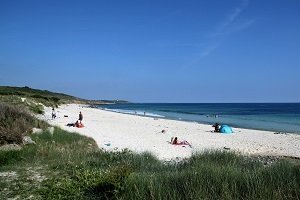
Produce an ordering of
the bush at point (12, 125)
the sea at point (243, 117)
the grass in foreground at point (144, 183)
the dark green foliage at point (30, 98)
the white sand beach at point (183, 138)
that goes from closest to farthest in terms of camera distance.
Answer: the grass in foreground at point (144, 183), the bush at point (12, 125), the white sand beach at point (183, 138), the dark green foliage at point (30, 98), the sea at point (243, 117)

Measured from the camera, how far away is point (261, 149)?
21750 millimetres

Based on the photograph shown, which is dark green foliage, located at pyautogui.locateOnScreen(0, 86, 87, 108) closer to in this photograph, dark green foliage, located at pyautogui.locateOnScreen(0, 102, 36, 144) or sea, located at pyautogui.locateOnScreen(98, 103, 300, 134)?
sea, located at pyautogui.locateOnScreen(98, 103, 300, 134)

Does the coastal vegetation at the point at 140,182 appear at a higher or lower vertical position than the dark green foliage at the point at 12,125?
lower

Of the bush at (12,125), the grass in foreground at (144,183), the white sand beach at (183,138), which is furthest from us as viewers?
the white sand beach at (183,138)

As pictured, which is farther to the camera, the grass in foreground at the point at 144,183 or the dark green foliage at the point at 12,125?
the dark green foliage at the point at 12,125

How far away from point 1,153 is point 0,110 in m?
5.40

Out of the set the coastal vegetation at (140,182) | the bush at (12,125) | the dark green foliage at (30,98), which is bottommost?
the coastal vegetation at (140,182)

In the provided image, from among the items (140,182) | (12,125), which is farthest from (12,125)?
(140,182)

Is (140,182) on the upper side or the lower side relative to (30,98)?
lower

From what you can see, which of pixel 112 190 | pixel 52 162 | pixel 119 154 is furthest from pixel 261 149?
pixel 112 190

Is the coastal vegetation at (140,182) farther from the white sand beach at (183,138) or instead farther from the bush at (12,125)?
the white sand beach at (183,138)

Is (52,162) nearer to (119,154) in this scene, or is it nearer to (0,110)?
(119,154)

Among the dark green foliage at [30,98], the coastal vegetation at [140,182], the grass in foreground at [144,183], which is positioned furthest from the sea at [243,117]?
the grass in foreground at [144,183]

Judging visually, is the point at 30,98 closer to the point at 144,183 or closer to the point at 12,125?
the point at 12,125
